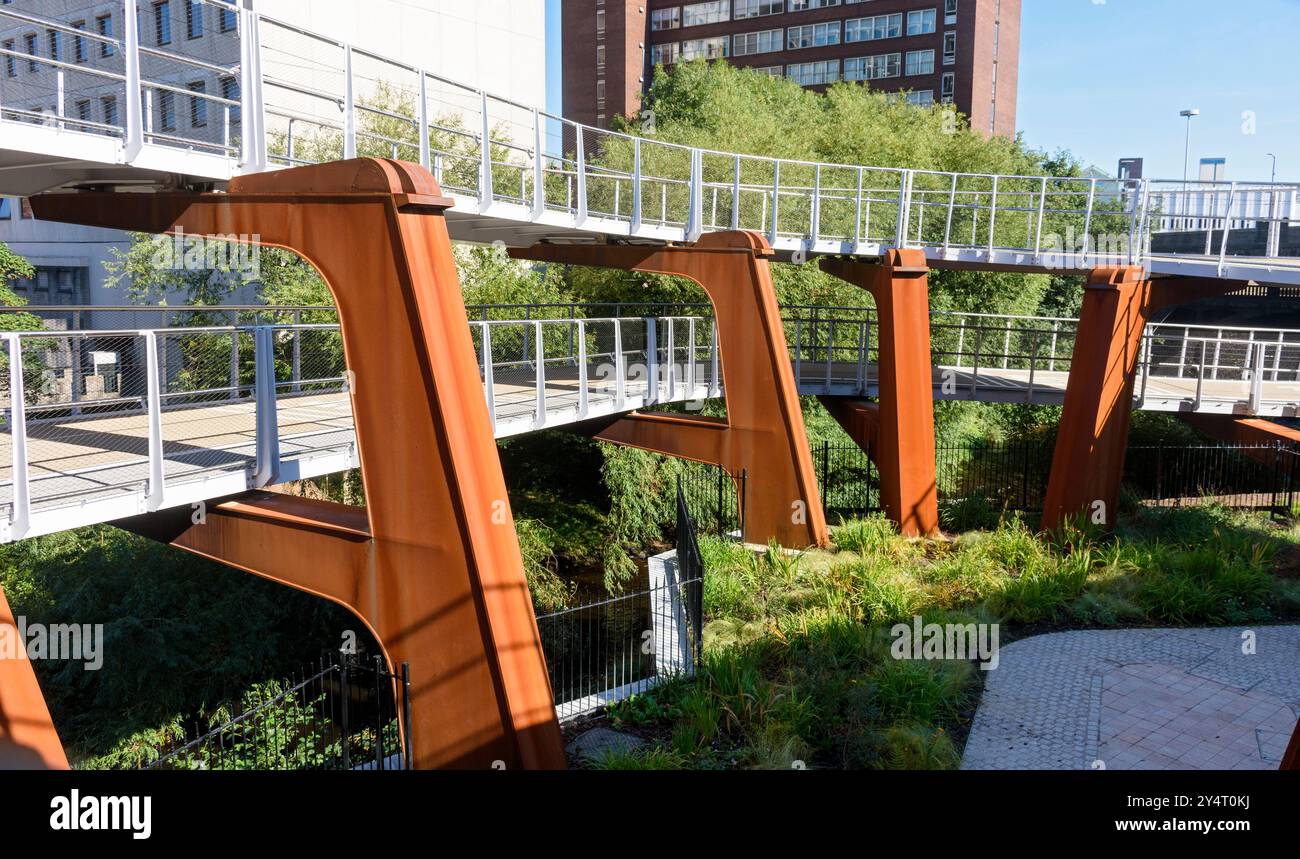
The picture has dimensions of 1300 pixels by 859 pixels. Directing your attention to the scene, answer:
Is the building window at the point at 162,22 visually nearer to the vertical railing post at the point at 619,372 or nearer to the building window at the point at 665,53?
the vertical railing post at the point at 619,372

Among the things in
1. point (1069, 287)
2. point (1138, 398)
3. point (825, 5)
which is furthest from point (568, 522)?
point (825, 5)

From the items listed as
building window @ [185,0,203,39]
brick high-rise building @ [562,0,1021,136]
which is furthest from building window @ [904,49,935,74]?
building window @ [185,0,203,39]

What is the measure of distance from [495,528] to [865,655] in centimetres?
485

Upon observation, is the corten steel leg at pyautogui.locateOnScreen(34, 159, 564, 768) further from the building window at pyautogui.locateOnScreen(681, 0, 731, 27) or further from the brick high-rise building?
the building window at pyautogui.locateOnScreen(681, 0, 731, 27)

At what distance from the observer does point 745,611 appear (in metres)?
12.6

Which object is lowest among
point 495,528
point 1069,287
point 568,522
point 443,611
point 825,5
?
point 568,522

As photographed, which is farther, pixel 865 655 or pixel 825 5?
pixel 825 5

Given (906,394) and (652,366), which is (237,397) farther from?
(906,394)

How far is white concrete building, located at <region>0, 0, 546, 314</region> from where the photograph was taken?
90.1 ft

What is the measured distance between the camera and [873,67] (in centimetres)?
5400

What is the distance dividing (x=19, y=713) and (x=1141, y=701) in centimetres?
953

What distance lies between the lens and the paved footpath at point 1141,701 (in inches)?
349

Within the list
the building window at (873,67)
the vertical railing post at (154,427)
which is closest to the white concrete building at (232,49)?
the vertical railing post at (154,427)

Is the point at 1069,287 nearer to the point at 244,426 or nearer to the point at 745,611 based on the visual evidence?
the point at 745,611
